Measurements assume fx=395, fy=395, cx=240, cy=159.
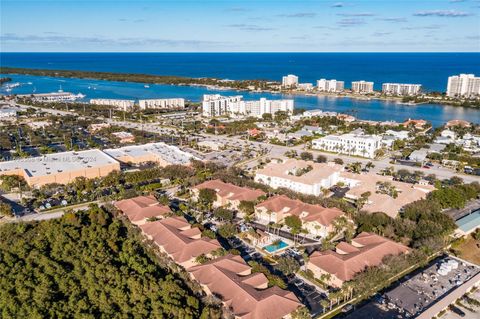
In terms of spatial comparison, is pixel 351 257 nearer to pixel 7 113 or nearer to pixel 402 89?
pixel 7 113

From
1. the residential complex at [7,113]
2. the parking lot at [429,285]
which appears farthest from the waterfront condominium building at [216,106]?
the parking lot at [429,285]

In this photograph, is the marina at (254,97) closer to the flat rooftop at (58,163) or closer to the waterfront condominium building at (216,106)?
the waterfront condominium building at (216,106)

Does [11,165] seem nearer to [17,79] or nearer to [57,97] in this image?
[57,97]

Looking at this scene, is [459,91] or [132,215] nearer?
[132,215]

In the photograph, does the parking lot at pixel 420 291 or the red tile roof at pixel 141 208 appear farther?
the red tile roof at pixel 141 208

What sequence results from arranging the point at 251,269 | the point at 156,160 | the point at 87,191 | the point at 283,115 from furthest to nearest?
the point at 283,115 < the point at 156,160 < the point at 87,191 < the point at 251,269

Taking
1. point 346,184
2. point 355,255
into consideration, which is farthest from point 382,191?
point 355,255

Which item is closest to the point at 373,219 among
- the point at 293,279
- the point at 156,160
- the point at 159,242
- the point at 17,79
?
the point at 293,279
